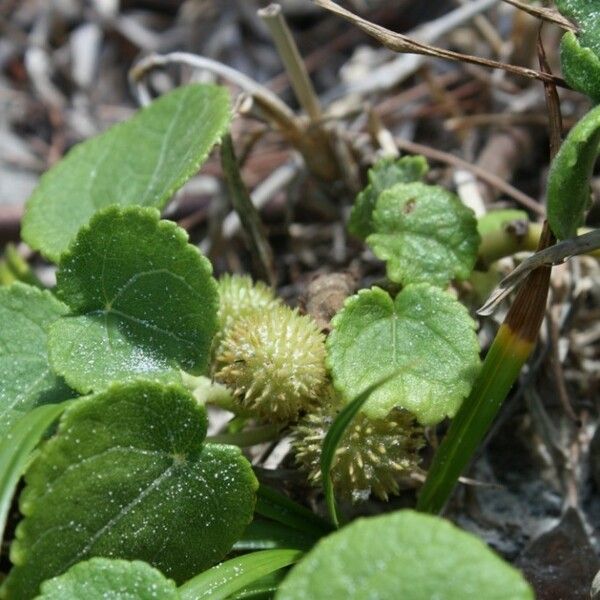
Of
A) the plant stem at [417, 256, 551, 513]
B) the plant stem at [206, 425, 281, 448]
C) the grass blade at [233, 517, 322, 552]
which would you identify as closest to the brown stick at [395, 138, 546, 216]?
the plant stem at [417, 256, 551, 513]

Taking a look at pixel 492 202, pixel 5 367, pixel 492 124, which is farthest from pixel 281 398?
pixel 492 124

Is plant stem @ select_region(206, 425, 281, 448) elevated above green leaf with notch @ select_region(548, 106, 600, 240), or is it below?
below

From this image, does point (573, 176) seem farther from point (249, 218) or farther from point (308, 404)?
point (249, 218)

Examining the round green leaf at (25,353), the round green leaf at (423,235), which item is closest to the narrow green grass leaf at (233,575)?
the round green leaf at (25,353)

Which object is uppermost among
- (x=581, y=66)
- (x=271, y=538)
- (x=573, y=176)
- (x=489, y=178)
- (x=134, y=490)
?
(x=581, y=66)

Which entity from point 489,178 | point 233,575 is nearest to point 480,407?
point 233,575

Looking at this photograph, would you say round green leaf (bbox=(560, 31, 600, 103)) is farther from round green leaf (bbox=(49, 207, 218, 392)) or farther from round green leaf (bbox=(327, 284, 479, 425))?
round green leaf (bbox=(49, 207, 218, 392))

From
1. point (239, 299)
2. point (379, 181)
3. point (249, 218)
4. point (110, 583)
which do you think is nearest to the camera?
point (110, 583)
